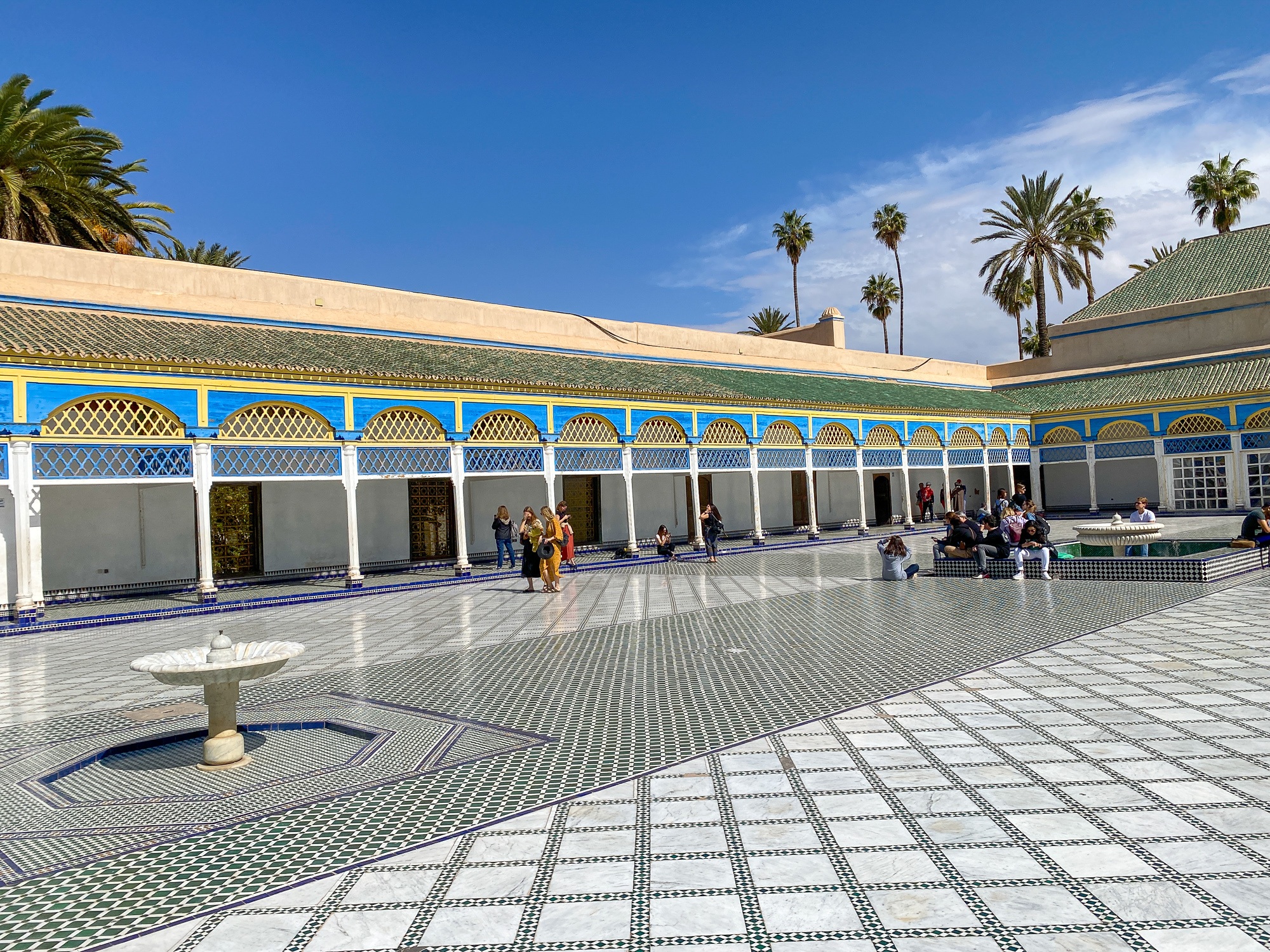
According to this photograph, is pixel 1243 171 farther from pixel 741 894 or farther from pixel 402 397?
pixel 741 894

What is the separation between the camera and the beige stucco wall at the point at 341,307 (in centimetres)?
1480

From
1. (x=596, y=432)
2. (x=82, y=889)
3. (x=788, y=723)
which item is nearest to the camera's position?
(x=82, y=889)

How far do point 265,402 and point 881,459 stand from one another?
53.1 ft

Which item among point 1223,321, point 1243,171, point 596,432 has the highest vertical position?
point 1243,171

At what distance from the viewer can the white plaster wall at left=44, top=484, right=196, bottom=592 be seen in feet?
45.5

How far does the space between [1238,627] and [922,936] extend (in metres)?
7.21

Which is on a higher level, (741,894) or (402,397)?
(402,397)

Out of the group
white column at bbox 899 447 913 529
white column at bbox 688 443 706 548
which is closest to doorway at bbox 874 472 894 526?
white column at bbox 899 447 913 529

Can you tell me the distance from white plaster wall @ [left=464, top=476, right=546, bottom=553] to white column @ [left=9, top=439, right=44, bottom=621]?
8.52 meters

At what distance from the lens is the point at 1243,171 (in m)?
39.0

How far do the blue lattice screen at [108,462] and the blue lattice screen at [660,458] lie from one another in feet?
29.0

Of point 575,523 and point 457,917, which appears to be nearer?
point 457,917

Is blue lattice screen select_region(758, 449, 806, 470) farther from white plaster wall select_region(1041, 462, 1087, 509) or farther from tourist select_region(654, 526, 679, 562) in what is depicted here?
white plaster wall select_region(1041, 462, 1087, 509)

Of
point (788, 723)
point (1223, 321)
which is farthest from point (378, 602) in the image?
point (1223, 321)
